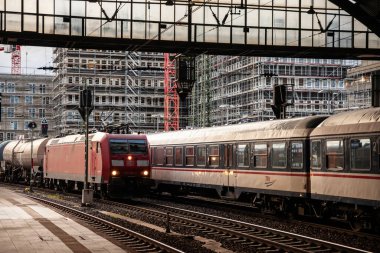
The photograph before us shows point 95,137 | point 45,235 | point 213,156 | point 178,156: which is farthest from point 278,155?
point 95,137

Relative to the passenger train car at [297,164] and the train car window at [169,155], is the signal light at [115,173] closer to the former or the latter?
the passenger train car at [297,164]

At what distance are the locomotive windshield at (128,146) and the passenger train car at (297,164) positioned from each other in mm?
2127

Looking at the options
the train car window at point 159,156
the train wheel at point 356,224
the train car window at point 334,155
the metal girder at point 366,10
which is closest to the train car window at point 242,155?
the train car window at point 334,155

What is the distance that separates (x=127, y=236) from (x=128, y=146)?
44.9 ft

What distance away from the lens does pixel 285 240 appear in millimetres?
16438

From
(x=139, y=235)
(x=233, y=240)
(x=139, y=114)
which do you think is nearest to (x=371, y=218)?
(x=233, y=240)

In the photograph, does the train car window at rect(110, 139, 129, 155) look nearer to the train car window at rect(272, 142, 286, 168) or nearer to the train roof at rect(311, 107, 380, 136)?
the train car window at rect(272, 142, 286, 168)

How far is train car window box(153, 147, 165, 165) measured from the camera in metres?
34.6

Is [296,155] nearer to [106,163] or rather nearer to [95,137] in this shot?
[106,163]

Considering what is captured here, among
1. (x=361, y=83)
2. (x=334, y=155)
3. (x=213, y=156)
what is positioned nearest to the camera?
(x=334, y=155)

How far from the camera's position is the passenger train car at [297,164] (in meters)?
17.2

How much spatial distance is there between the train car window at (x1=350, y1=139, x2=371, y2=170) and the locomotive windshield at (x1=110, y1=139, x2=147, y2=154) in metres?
14.6

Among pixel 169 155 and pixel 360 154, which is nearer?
pixel 360 154

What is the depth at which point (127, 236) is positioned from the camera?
1744 cm
